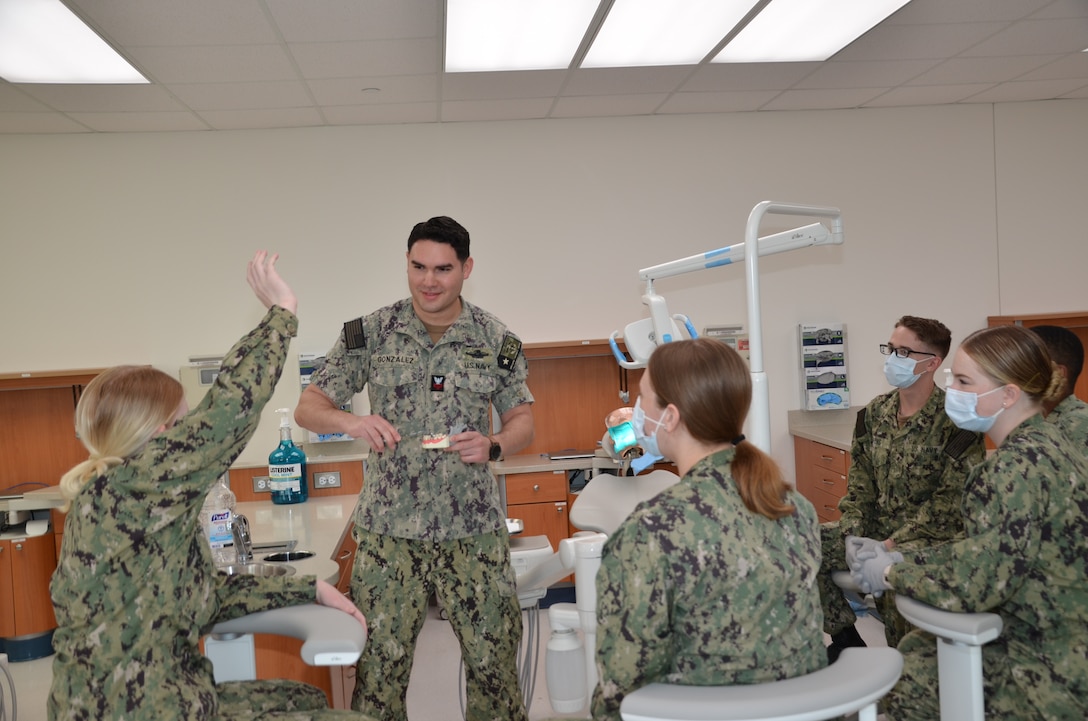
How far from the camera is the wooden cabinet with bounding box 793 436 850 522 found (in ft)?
16.5

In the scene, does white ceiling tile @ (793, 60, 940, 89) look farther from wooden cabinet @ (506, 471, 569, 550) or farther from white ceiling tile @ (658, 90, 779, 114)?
wooden cabinet @ (506, 471, 569, 550)

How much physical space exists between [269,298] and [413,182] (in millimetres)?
3811

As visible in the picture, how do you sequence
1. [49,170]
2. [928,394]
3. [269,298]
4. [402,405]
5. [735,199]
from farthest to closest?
[735,199], [49,170], [928,394], [402,405], [269,298]

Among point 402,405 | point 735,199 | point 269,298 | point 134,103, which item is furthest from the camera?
point 735,199

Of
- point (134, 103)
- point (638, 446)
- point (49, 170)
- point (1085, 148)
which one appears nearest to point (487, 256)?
point (134, 103)

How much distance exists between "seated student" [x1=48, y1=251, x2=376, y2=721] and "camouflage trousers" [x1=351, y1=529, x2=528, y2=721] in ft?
1.90

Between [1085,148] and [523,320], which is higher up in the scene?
[1085,148]

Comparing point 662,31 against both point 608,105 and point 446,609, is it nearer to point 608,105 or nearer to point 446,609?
point 608,105

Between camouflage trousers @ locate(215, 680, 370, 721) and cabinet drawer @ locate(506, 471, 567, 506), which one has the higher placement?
camouflage trousers @ locate(215, 680, 370, 721)

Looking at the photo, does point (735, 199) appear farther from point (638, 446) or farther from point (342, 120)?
point (638, 446)

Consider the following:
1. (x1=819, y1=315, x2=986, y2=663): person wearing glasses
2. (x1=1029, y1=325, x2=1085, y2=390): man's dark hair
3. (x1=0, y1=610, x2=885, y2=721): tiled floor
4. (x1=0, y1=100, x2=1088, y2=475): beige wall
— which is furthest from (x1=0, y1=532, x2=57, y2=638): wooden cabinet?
(x1=1029, y1=325, x2=1085, y2=390): man's dark hair

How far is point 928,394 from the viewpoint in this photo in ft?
10.2

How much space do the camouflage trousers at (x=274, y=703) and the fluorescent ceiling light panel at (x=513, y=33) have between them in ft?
9.21

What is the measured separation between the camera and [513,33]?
4.07 metres
